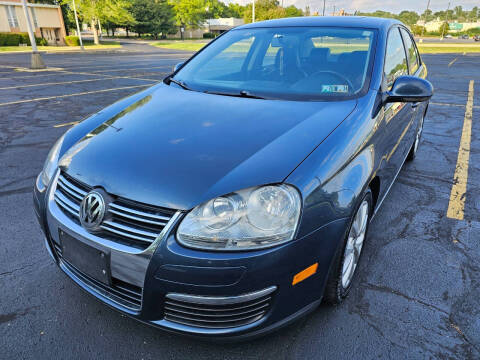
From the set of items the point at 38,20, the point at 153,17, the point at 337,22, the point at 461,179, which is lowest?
the point at 461,179

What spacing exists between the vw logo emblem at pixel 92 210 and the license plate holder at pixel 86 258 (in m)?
0.10

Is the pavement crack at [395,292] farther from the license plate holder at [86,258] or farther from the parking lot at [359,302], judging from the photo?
the license plate holder at [86,258]

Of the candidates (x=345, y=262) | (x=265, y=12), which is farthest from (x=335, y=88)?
(x=265, y=12)

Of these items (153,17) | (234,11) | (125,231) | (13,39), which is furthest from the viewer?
(234,11)

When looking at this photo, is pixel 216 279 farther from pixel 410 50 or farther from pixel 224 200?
pixel 410 50

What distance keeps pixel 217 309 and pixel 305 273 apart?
41 cm

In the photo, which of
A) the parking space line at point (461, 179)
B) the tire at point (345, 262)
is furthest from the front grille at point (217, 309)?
the parking space line at point (461, 179)

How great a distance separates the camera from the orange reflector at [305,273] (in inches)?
59.9

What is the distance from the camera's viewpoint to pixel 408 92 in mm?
2312

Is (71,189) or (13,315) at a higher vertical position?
(71,189)

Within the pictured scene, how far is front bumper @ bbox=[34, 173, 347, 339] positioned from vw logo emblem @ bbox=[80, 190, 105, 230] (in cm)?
5

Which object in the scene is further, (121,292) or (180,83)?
(180,83)

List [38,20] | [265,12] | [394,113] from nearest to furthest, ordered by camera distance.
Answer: [394,113]
[38,20]
[265,12]

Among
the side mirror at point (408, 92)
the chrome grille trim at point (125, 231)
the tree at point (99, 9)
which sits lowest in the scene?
the chrome grille trim at point (125, 231)
